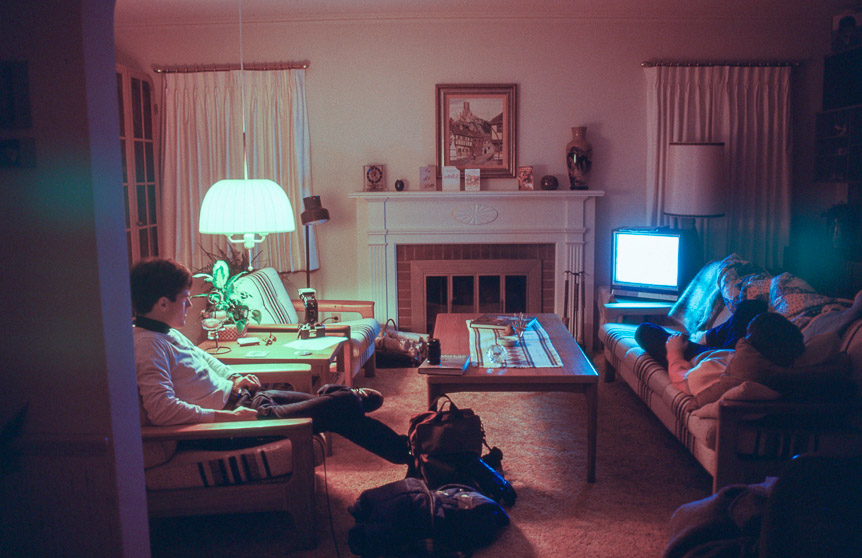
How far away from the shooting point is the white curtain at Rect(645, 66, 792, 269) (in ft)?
15.8

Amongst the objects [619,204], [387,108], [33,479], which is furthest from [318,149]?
[33,479]

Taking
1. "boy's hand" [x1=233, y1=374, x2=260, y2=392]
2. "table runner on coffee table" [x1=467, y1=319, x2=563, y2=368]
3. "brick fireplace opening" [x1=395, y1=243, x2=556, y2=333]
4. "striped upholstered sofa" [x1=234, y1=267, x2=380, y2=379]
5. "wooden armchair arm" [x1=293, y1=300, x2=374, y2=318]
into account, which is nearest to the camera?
"boy's hand" [x1=233, y1=374, x2=260, y2=392]

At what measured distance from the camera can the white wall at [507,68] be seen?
191 inches

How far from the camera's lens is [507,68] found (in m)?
4.89

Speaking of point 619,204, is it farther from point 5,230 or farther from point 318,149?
point 5,230

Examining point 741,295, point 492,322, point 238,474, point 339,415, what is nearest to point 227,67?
point 492,322

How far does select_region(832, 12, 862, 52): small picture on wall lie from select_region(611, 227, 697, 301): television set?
1723 millimetres

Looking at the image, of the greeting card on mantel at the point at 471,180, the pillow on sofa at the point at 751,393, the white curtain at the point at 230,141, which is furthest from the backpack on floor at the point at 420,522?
the white curtain at the point at 230,141

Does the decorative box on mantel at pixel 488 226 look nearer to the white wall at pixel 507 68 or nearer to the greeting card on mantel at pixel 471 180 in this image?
the greeting card on mantel at pixel 471 180

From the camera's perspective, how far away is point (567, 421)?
352cm

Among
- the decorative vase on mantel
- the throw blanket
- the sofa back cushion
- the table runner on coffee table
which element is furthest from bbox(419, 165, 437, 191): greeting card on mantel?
the throw blanket

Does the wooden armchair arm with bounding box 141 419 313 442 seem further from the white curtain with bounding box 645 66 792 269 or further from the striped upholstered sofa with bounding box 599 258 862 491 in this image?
the white curtain with bounding box 645 66 792 269

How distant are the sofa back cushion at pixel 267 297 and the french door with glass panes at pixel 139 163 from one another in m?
1.14

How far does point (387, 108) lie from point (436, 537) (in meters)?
3.47
